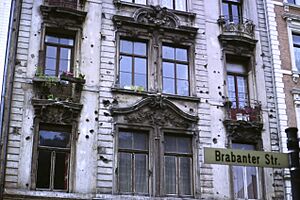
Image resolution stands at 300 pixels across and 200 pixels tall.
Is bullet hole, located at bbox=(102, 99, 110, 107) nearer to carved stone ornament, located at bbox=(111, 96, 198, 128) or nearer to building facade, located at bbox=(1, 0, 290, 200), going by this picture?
building facade, located at bbox=(1, 0, 290, 200)

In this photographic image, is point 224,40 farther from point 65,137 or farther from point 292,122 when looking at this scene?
point 65,137

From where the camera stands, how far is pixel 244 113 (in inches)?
661

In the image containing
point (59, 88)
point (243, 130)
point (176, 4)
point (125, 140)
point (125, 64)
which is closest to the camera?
point (59, 88)

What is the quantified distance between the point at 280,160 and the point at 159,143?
8.61m

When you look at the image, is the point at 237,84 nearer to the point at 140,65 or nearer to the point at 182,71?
the point at 182,71

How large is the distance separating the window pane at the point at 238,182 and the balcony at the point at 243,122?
1.14 meters

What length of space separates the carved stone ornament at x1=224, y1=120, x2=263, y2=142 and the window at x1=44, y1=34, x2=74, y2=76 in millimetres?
5918

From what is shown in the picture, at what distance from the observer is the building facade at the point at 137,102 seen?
1428 centimetres

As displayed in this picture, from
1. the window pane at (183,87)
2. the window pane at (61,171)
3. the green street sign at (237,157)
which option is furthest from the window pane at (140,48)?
the green street sign at (237,157)

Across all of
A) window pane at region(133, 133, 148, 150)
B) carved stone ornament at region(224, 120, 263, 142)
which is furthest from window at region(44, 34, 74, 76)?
carved stone ornament at region(224, 120, 263, 142)

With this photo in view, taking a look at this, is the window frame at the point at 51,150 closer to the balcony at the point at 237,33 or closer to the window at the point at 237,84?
the window at the point at 237,84

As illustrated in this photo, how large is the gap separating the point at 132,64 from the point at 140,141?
112 inches

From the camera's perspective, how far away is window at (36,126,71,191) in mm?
14025

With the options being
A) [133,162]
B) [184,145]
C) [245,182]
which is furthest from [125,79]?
[245,182]
